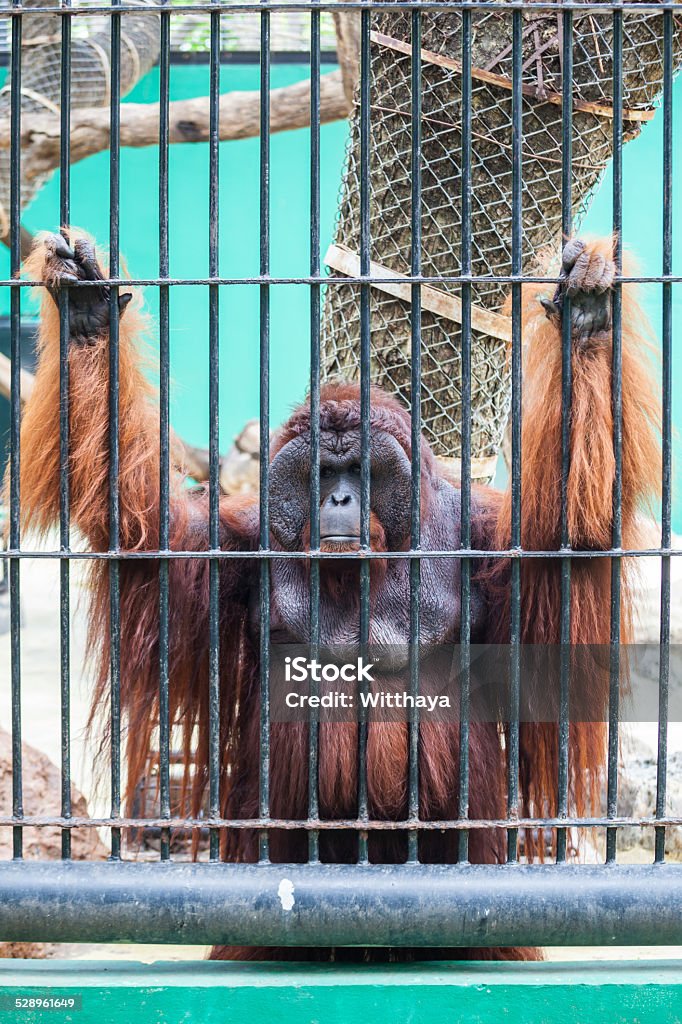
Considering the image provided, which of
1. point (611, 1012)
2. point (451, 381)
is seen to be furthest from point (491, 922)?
point (451, 381)

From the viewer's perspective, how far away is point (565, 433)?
2.46m

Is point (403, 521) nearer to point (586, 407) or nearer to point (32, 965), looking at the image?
point (586, 407)

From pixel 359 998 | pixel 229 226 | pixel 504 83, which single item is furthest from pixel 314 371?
pixel 229 226

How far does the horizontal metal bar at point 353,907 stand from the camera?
2.22 m

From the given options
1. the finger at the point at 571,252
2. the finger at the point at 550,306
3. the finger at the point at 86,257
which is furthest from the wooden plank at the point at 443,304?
the finger at the point at 86,257

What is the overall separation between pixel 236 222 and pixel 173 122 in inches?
44.4

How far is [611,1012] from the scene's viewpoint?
86.7 inches

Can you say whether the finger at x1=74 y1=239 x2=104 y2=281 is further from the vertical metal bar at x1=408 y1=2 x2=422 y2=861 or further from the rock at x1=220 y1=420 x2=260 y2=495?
the rock at x1=220 y1=420 x2=260 y2=495

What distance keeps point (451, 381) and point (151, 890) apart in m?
2.52

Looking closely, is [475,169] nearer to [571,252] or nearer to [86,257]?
[571,252]

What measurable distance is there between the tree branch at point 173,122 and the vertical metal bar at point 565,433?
4.82 meters

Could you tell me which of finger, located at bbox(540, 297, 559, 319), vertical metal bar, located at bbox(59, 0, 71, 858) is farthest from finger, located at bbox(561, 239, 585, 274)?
vertical metal bar, located at bbox(59, 0, 71, 858)

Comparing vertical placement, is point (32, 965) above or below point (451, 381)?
below

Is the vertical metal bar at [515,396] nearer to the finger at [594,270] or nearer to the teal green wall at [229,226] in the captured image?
the finger at [594,270]
